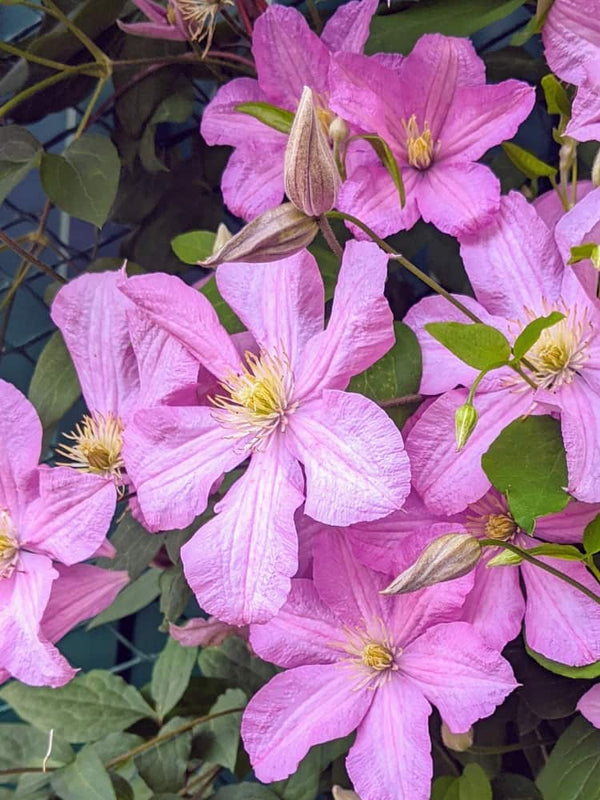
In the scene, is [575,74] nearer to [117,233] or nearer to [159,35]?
[159,35]

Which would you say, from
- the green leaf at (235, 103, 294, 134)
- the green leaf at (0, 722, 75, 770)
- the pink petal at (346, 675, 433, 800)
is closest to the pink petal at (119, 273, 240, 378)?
the green leaf at (235, 103, 294, 134)

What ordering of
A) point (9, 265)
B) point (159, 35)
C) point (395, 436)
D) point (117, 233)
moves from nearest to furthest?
point (395, 436) → point (159, 35) → point (117, 233) → point (9, 265)

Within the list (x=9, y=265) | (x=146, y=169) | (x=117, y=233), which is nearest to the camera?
(x=146, y=169)

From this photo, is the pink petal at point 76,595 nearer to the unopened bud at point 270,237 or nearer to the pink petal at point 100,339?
the pink petal at point 100,339

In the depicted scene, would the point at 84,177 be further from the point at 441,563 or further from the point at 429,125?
the point at 441,563

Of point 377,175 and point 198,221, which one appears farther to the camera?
point 198,221

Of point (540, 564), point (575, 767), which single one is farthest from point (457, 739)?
point (540, 564)

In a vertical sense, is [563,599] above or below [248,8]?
below

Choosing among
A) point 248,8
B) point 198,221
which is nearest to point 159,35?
point 248,8
